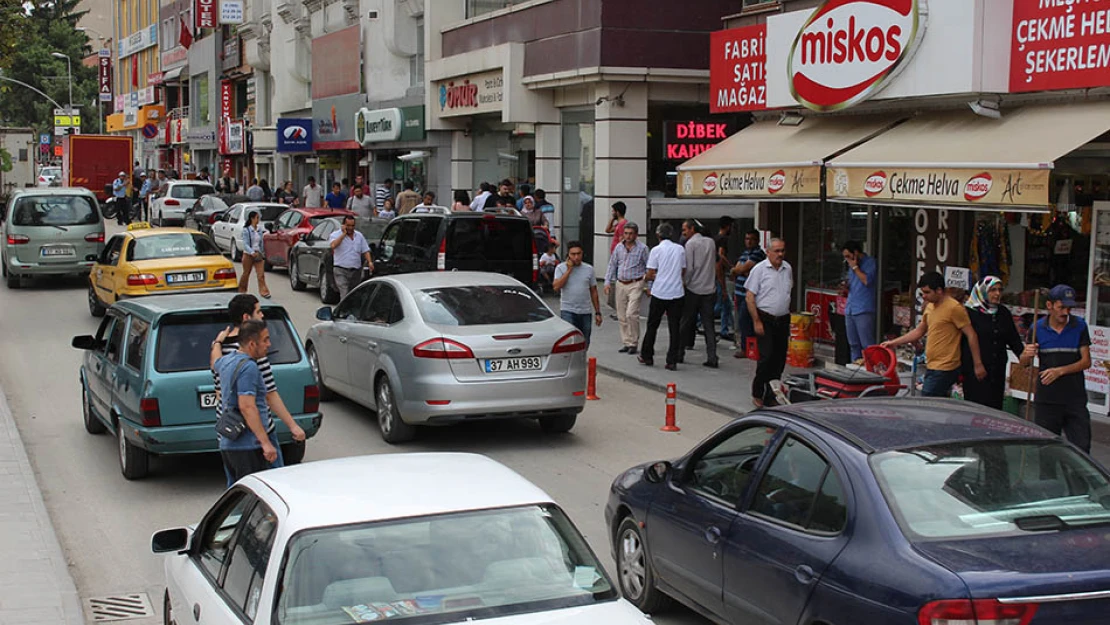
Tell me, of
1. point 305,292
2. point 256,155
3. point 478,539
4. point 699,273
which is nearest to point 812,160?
point 699,273

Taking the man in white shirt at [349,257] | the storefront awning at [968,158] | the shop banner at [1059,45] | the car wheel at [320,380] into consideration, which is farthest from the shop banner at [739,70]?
the car wheel at [320,380]

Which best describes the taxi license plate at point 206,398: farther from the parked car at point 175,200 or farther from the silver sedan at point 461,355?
the parked car at point 175,200

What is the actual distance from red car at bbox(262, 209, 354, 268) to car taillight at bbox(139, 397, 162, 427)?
637 inches

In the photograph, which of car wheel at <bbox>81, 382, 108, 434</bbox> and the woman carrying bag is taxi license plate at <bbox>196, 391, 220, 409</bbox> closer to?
car wheel at <bbox>81, 382, 108, 434</bbox>

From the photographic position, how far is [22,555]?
27.8 feet

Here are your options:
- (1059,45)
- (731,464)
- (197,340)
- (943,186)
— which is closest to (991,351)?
(943,186)

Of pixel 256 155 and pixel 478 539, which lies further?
pixel 256 155

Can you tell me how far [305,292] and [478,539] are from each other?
71.0 feet

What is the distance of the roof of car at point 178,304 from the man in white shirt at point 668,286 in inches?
260

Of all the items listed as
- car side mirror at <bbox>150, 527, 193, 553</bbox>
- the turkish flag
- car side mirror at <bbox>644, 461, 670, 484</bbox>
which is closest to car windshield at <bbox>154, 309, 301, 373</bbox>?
car side mirror at <bbox>644, 461, 670, 484</bbox>

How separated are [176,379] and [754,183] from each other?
8170 millimetres

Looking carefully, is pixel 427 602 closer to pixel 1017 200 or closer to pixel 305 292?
pixel 1017 200

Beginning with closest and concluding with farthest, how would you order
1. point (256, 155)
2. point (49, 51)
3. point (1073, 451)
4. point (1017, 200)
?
point (1073, 451) → point (1017, 200) → point (256, 155) → point (49, 51)

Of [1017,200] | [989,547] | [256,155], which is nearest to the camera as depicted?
[989,547]
